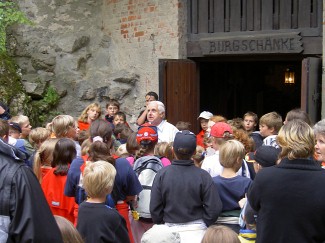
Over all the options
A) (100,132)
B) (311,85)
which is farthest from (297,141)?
(311,85)

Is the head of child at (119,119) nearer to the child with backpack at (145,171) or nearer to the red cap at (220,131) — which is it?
the red cap at (220,131)

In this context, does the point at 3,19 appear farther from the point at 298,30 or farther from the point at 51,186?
the point at 51,186

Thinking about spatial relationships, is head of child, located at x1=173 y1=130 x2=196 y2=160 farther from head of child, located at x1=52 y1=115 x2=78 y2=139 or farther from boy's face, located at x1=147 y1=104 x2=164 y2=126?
boy's face, located at x1=147 y1=104 x2=164 y2=126

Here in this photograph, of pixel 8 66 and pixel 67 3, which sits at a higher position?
pixel 67 3

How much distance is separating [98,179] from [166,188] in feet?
2.25

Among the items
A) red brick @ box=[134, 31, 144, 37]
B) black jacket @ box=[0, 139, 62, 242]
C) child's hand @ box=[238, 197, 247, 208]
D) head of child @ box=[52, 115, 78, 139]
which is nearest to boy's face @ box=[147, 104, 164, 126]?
head of child @ box=[52, 115, 78, 139]

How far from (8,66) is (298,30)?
6032 millimetres

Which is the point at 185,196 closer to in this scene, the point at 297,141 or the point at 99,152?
the point at 99,152

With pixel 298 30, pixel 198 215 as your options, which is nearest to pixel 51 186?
pixel 198 215

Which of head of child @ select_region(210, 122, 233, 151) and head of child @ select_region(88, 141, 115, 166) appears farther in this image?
head of child @ select_region(210, 122, 233, 151)

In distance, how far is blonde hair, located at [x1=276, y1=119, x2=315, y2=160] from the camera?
152 inches

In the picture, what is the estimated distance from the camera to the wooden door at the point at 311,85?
8586 millimetres

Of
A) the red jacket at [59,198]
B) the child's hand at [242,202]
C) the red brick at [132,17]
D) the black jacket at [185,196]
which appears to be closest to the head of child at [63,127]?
the red jacket at [59,198]

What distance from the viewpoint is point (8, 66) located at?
12.0 metres
